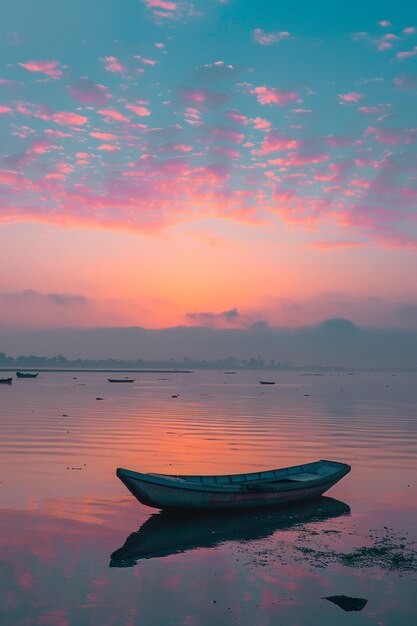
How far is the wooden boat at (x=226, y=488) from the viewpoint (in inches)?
981

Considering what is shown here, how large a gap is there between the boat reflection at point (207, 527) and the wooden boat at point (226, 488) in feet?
1.60

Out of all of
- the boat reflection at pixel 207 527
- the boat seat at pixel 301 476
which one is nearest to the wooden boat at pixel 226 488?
the boat seat at pixel 301 476

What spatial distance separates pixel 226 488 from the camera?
2597 cm

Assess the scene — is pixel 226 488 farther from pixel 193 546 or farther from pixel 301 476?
pixel 301 476

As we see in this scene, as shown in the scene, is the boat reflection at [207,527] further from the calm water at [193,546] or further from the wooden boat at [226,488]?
the wooden boat at [226,488]

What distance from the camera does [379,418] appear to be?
7450cm

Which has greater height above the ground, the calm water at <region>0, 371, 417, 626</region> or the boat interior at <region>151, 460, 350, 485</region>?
the boat interior at <region>151, 460, 350, 485</region>

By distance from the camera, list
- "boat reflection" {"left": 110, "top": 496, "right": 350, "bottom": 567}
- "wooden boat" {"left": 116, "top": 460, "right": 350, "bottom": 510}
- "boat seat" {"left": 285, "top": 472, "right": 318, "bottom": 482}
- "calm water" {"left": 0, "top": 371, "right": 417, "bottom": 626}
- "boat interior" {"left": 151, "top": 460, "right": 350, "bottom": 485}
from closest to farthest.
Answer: "calm water" {"left": 0, "top": 371, "right": 417, "bottom": 626}, "boat reflection" {"left": 110, "top": 496, "right": 350, "bottom": 567}, "wooden boat" {"left": 116, "top": 460, "right": 350, "bottom": 510}, "boat interior" {"left": 151, "top": 460, "right": 350, "bottom": 485}, "boat seat" {"left": 285, "top": 472, "right": 318, "bottom": 482}

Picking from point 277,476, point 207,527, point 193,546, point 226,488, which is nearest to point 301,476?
point 277,476

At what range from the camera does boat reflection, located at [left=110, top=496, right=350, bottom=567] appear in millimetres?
20766

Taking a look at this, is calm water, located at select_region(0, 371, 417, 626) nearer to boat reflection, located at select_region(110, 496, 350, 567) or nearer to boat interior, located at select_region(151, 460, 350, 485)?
boat reflection, located at select_region(110, 496, 350, 567)

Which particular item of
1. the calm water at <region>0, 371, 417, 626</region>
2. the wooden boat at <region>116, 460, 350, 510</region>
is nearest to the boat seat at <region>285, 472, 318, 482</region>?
the wooden boat at <region>116, 460, 350, 510</region>

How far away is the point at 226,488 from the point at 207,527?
2.22m

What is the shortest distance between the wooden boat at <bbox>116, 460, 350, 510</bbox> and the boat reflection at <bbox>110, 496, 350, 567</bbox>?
1.60ft
